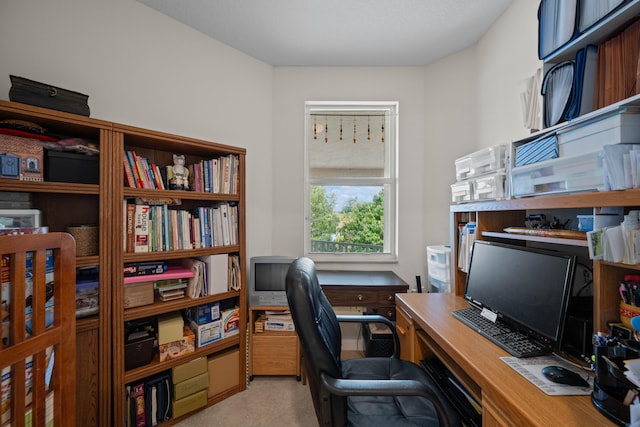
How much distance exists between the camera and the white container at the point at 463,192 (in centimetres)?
173

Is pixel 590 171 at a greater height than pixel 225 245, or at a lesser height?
greater

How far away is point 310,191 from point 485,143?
1600 millimetres

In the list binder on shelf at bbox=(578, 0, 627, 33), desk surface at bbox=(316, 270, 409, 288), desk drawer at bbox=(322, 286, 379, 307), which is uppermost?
binder on shelf at bbox=(578, 0, 627, 33)

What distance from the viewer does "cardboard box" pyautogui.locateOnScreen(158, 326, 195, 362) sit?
1.68 meters

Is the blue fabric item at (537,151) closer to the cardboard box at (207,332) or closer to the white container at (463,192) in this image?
the white container at (463,192)

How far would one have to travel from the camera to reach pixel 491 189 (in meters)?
1.53

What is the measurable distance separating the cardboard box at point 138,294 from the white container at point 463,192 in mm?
2135

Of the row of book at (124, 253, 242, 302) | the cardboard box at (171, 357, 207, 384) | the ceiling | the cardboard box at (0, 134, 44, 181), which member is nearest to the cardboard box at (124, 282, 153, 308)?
the row of book at (124, 253, 242, 302)

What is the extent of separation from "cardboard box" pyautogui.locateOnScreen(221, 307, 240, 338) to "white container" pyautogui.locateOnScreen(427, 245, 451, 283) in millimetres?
1613

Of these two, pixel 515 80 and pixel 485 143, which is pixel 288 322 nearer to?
pixel 485 143

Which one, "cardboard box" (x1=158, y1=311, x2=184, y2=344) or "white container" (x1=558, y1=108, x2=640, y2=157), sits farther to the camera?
"cardboard box" (x1=158, y1=311, x2=184, y2=344)

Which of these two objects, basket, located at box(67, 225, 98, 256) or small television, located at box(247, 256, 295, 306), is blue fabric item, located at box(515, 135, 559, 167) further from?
basket, located at box(67, 225, 98, 256)

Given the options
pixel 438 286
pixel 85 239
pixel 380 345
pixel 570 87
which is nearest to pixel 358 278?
pixel 380 345

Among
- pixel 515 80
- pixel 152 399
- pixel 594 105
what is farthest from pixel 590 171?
pixel 152 399
